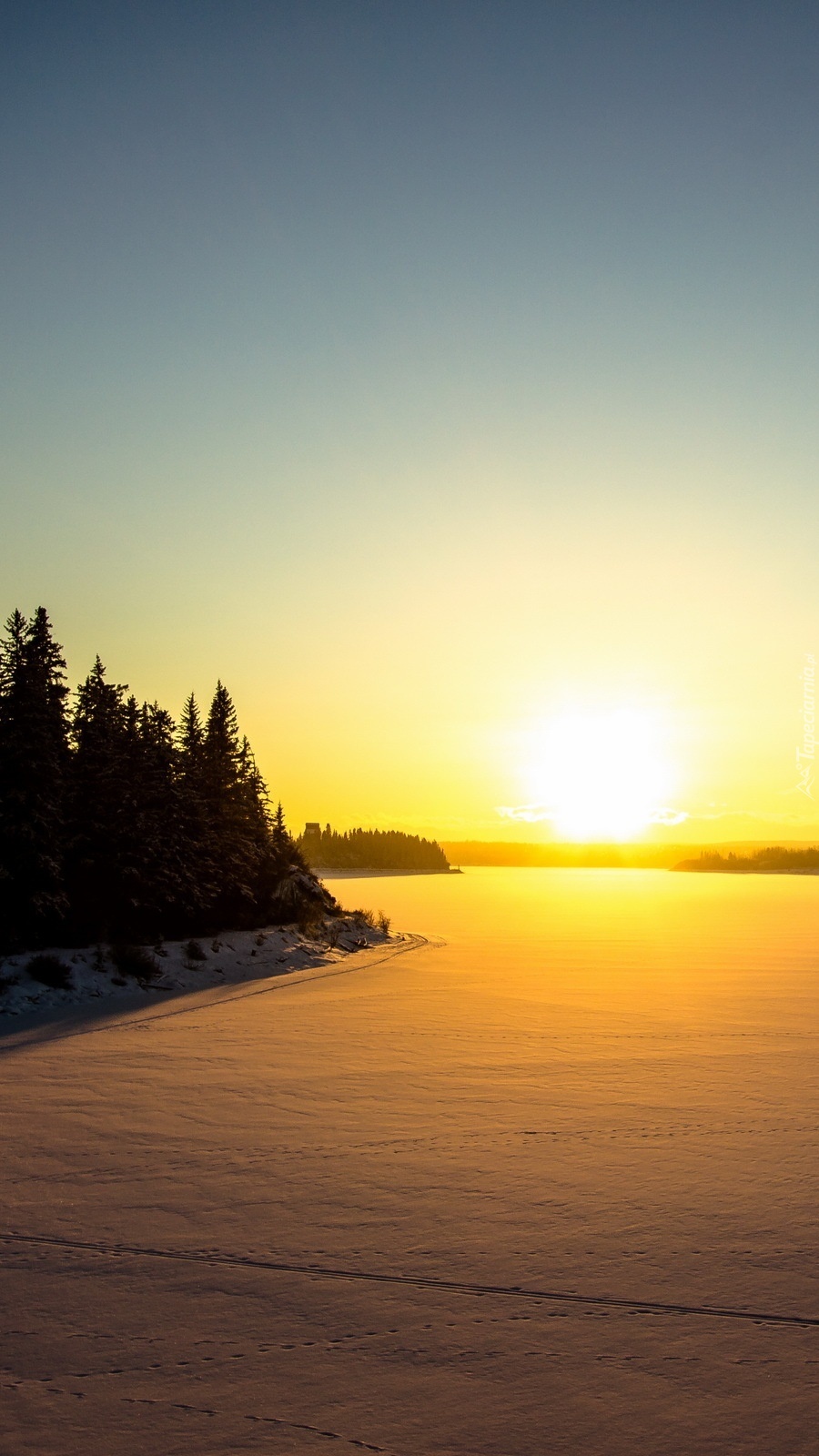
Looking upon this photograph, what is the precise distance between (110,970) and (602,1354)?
1947cm

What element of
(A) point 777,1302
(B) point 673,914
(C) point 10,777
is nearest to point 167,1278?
(A) point 777,1302

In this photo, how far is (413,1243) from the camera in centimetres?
716

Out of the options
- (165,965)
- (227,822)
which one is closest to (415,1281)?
(165,965)

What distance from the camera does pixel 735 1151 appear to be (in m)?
9.41

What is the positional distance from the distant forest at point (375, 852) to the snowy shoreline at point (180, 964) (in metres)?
122

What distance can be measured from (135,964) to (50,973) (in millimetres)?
2532

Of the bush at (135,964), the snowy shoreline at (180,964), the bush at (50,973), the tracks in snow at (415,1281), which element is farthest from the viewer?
the bush at (135,964)

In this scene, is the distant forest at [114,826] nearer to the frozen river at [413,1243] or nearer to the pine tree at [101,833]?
the pine tree at [101,833]

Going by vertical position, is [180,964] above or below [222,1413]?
below

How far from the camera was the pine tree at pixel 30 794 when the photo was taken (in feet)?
74.9

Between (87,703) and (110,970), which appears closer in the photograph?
(110,970)

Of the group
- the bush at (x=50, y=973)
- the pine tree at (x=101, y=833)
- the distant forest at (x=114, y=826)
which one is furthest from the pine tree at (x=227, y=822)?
the bush at (x=50, y=973)

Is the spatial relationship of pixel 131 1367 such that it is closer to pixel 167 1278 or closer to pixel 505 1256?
pixel 167 1278

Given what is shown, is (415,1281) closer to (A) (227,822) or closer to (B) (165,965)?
(B) (165,965)
